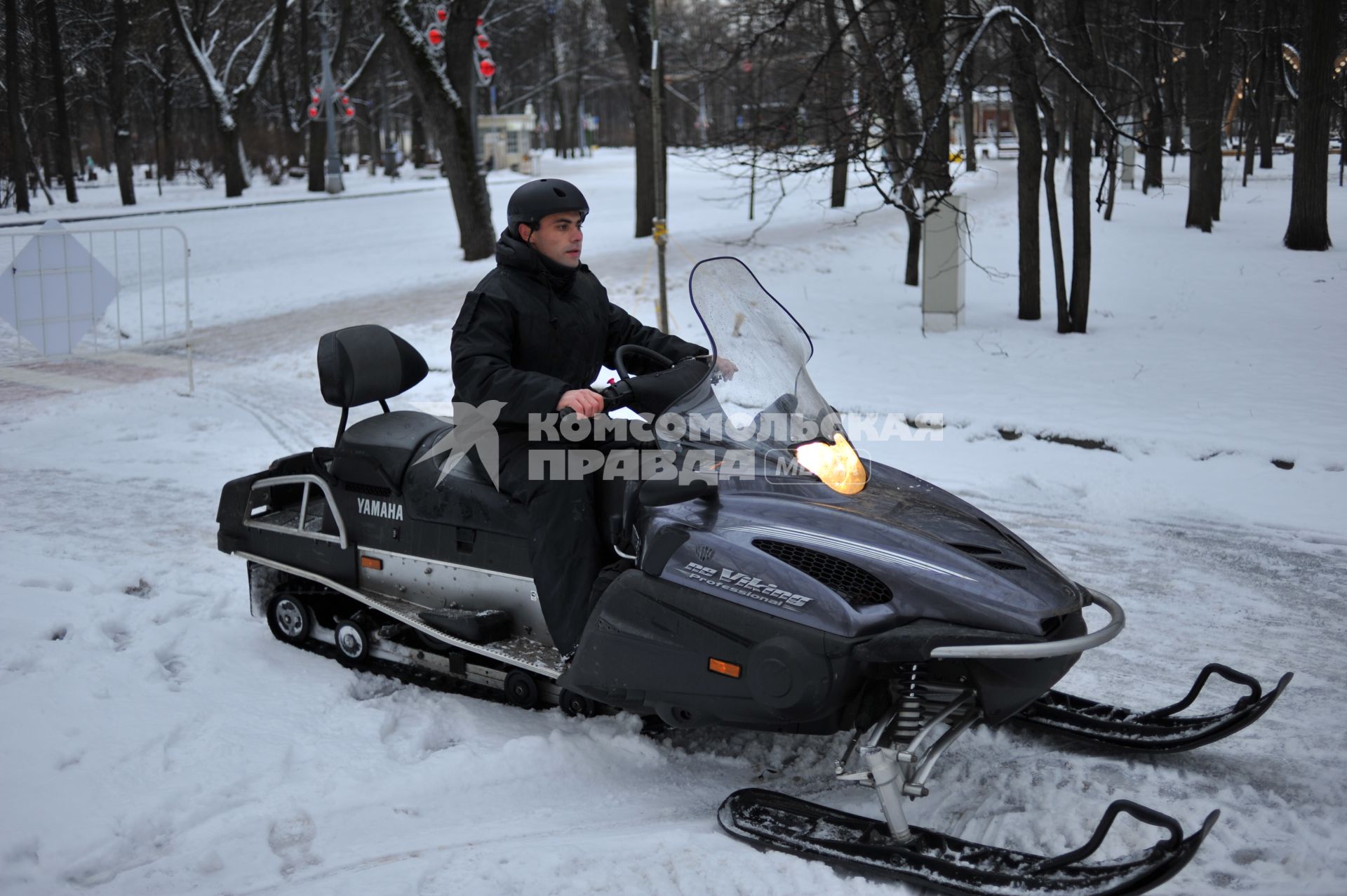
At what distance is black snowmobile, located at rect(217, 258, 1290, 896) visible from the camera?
3.21 meters

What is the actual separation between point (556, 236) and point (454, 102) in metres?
12.9

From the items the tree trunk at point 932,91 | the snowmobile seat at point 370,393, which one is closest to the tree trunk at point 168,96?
the tree trunk at point 932,91

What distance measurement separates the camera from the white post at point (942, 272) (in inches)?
479

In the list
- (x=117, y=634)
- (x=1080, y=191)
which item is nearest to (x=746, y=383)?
(x=117, y=634)

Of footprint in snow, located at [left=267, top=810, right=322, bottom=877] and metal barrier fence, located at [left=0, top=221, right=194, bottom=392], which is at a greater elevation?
metal barrier fence, located at [left=0, top=221, right=194, bottom=392]

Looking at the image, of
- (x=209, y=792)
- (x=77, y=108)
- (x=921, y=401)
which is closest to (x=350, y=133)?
(x=77, y=108)

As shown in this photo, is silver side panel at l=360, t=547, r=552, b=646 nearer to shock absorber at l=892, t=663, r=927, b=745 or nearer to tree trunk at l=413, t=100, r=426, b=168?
shock absorber at l=892, t=663, r=927, b=745

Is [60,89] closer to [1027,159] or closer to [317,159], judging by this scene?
[317,159]

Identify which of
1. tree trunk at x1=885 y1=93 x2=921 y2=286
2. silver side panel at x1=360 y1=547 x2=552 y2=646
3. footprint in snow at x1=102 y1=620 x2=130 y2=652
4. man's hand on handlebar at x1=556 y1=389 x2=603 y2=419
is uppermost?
tree trunk at x1=885 y1=93 x2=921 y2=286

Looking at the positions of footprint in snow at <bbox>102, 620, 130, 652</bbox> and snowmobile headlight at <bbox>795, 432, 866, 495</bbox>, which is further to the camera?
footprint in snow at <bbox>102, 620, 130, 652</bbox>

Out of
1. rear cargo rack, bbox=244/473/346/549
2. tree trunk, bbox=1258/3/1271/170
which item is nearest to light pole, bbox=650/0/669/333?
rear cargo rack, bbox=244/473/346/549

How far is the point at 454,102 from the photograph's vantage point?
16094 millimetres

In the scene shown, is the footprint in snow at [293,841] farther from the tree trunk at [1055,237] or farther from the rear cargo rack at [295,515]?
the tree trunk at [1055,237]

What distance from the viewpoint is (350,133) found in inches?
2741
